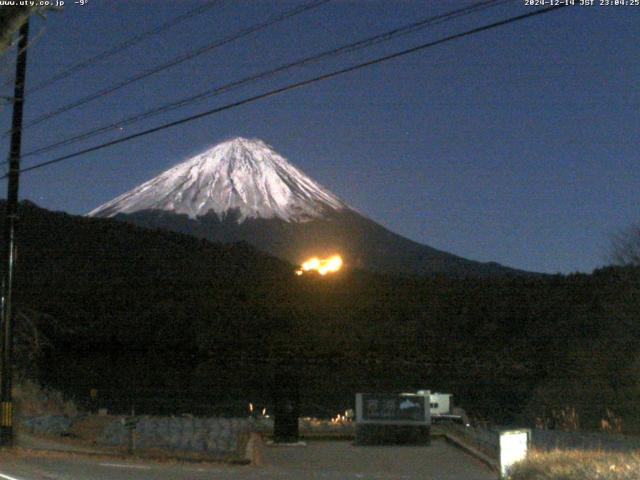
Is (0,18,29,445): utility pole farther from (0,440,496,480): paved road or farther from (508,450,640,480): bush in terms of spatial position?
(508,450,640,480): bush

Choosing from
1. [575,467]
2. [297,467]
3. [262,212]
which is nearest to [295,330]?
[297,467]

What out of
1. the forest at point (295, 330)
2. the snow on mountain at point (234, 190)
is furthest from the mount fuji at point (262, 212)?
the forest at point (295, 330)

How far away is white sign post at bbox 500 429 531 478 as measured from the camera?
12.2 m

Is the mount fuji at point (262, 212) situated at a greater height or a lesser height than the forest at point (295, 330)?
greater

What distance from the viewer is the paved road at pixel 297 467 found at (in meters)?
14.6

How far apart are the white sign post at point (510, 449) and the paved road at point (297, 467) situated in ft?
9.20

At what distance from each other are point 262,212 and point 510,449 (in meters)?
102

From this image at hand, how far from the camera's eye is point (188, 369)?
46562 mm

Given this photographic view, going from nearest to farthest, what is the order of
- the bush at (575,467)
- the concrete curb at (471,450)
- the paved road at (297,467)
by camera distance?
the bush at (575,467) < the paved road at (297,467) < the concrete curb at (471,450)

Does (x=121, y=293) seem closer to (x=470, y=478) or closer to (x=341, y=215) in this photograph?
(x=470, y=478)

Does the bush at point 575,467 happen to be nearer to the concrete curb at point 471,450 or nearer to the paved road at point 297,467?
the paved road at point 297,467

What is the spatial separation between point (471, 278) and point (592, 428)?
115 ft

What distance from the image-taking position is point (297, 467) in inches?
693

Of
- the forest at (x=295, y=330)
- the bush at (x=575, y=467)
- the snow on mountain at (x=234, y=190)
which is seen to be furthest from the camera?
the snow on mountain at (x=234, y=190)
